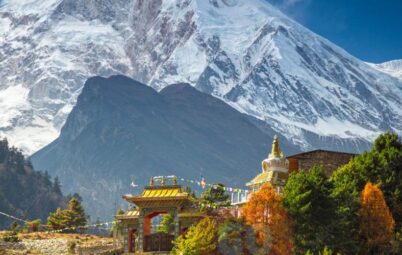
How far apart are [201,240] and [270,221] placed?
5.16 m

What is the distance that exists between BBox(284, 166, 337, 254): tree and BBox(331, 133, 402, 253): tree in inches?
28.6

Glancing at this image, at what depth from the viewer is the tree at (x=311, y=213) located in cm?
6084

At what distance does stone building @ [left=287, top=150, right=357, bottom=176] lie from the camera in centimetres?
8119

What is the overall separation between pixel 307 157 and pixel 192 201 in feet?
50.4

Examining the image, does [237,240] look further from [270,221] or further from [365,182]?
[365,182]

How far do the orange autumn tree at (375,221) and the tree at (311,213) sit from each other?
2.54 m

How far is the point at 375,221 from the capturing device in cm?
6244

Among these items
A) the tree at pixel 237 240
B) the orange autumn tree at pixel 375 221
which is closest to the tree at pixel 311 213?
the orange autumn tree at pixel 375 221

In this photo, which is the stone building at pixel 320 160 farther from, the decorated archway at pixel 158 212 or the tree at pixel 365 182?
the decorated archway at pixel 158 212

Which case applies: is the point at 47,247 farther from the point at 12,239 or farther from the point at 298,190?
the point at 298,190

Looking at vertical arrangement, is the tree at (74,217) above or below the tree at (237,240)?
above

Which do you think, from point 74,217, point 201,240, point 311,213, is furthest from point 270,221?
point 74,217

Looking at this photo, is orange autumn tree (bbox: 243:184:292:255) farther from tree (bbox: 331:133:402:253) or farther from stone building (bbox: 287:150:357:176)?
stone building (bbox: 287:150:357:176)

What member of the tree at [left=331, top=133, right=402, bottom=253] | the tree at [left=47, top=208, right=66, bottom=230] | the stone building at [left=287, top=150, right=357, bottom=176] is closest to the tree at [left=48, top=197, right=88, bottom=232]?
the tree at [left=47, top=208, right=66, bottom=230]
